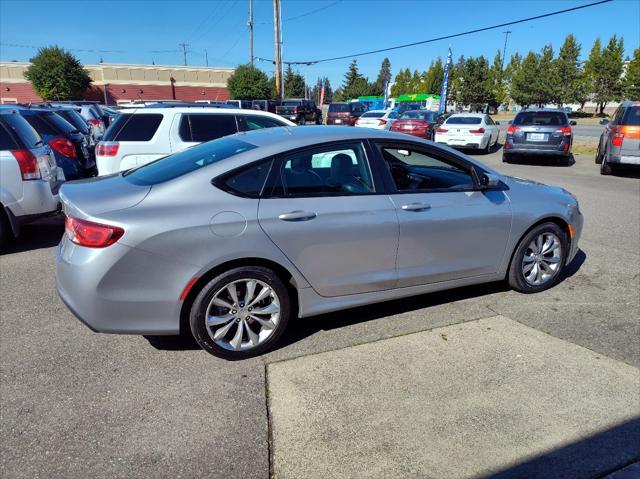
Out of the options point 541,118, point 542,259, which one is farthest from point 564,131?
point 542,259

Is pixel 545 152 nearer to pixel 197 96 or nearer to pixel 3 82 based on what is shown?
pixel 197 96

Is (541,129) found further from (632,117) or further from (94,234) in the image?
(94,234)

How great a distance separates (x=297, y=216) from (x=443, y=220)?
1292 millimetres

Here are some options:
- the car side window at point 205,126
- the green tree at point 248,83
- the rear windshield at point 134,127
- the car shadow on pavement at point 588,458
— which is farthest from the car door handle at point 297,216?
the green tree at point 248,83

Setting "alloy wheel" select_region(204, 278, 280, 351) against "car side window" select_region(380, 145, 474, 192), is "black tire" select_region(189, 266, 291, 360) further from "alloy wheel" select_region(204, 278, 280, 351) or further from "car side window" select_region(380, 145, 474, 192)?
"car side window" select_region(380, 145, 474, 192)

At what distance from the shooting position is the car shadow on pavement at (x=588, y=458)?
2.33 meters

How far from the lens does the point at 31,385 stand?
9.84 ft

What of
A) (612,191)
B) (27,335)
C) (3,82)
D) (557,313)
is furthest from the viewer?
(3,82)

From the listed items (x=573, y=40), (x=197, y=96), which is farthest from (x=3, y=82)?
(x=573, y=40)

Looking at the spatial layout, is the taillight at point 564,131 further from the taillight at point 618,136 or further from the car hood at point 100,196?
Answer: the car hood at point 100,196

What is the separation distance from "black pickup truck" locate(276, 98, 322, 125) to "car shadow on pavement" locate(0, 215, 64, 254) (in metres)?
23.6

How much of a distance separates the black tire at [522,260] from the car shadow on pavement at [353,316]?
21 cm

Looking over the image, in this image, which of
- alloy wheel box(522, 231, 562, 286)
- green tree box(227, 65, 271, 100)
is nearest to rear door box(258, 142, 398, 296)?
alloy wheel box(522, 231, 562, 286)

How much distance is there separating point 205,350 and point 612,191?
10.0 meters
